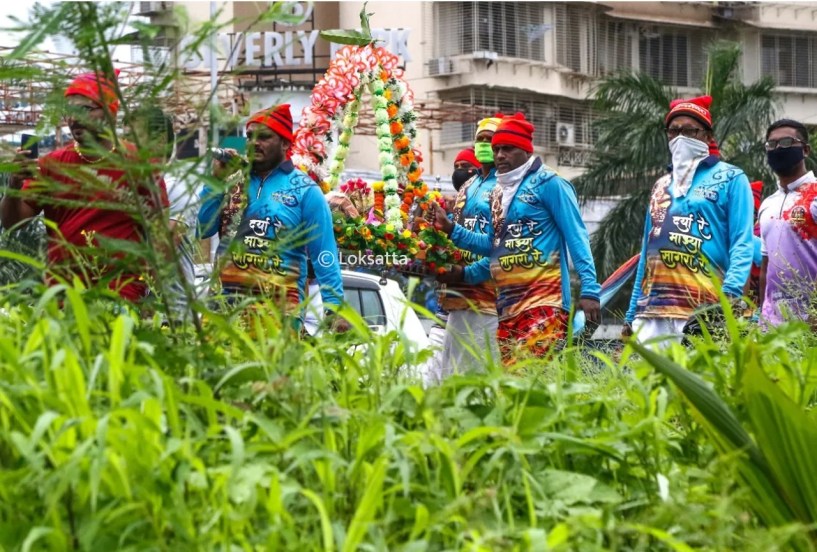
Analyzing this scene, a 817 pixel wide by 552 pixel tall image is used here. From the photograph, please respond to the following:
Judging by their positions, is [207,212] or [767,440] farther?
[207,212]

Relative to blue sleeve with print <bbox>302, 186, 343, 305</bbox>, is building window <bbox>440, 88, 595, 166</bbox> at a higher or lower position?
higher

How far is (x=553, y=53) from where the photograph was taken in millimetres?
50250

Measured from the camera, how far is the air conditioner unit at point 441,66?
48.6m

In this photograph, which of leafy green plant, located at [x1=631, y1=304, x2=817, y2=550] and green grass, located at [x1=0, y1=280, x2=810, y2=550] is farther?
leafy green plant, located at [x1=631, y1=304, x2=817, y2=550]

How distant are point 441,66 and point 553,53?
3630 millimetres

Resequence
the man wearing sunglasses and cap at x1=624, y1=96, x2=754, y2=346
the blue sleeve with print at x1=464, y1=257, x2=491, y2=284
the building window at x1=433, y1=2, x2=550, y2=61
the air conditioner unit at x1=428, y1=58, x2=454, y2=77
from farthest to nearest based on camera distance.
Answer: the building window at x1=433, y1=2, x2=550, y2=61 → the air conditioner unit at x1=428, y1=58, x2=454, y2=77 → the blue sleeve with print at x1=464, y1=257, x2=491, y2=284 → the man wearing sunglasses and cap at x1=624, y1=96, x2=754, y2=346

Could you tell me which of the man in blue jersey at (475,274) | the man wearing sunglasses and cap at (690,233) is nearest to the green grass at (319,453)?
the man wearing sunglasses and cap at (690,233)

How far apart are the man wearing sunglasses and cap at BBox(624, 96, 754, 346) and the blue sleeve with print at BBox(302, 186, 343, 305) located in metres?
1.54

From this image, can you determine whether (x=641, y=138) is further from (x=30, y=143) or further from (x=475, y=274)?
(x=30, y=143)

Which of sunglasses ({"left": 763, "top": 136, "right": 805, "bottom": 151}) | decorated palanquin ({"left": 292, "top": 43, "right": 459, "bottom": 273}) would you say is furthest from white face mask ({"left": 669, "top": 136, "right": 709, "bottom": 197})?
decorated palanquin ({"left": 292, "top": 43, "right": 459, "bottom": 273})

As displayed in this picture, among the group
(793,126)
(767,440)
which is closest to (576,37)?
(793,126)

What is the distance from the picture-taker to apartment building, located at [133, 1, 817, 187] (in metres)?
48.7

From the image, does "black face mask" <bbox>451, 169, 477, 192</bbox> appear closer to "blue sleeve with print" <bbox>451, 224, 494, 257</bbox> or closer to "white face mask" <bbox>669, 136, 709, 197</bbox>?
"blue sleeve with print" <bbox>451, 224, 494, 257</bbox>

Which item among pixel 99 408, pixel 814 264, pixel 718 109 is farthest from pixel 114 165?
pixel 718 109
